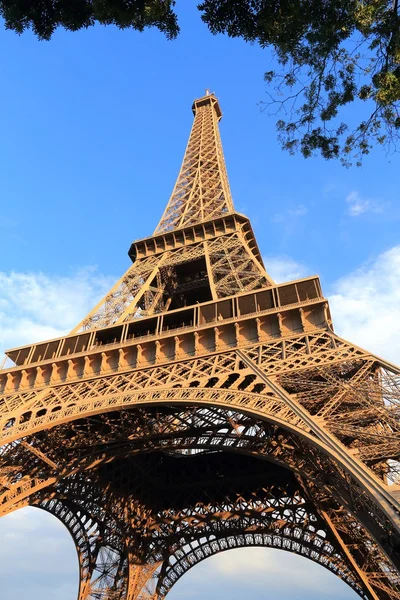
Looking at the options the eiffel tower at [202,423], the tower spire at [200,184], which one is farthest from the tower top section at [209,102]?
the eiffel tower at [202,423]

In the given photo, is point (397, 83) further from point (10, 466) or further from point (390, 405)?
point (10, 466)

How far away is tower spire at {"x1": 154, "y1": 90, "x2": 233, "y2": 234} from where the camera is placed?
34.6m

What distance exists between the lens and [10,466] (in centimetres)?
1919

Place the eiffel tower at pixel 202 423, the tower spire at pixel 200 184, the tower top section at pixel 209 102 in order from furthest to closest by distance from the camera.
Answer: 1. the tower top section at pixel 209 102
2. the tower spire at pixel 200 184
3. the eiffel tower at pixel 202 423

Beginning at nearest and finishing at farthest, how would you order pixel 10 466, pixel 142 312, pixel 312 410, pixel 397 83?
pixel 397 83 → pixel 312 410 → pixel 10 466 → pixel 142 312

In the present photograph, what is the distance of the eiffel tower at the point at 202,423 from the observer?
1319cm

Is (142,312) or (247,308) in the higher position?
(142,312)

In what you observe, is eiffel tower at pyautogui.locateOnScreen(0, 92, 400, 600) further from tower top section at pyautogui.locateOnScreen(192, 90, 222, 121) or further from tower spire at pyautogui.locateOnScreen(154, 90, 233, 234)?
tower top section at pyautogui.locateOnScreen(192, 90, 222, 121)

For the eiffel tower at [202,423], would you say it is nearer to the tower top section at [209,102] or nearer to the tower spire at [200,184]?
the tower spire at [200,184]

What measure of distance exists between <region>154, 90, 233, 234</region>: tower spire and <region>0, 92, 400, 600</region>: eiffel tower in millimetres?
243

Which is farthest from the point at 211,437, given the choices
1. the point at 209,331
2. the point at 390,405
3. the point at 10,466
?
the point at 390,405

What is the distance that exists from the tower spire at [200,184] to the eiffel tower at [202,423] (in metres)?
0.24

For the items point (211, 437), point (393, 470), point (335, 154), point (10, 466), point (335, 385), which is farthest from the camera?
point (211, 437)

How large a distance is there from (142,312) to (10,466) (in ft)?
34.0
